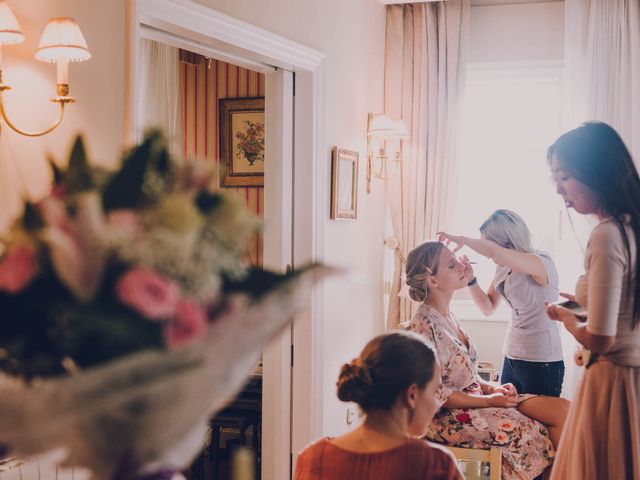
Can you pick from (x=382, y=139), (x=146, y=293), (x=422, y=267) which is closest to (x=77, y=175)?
(x=146, y=293)

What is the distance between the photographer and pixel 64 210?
0.90 meters

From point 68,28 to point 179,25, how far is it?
897 mm

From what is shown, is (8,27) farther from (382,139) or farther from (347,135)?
(382,139)

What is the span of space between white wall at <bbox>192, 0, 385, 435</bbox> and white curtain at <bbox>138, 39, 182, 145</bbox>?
1.14m

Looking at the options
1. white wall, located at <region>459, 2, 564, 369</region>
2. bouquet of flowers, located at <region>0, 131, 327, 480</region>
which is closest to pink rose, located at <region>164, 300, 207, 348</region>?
bouquet of flowers, located at <region>0, 131, 327, 480</region>

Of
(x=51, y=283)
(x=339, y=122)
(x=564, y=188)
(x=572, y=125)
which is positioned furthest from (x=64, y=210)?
(x=572, y=125)

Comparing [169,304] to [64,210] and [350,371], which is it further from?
[350,371]

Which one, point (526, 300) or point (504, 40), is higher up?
point (504, 40)

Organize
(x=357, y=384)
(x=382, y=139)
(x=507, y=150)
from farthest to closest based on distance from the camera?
(x=507, y=150) < (x=382, y=139) < (x=357, y=384)

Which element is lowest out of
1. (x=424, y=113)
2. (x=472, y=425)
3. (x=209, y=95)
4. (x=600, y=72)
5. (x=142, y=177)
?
(x=472, y=425)

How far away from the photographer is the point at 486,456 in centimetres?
358

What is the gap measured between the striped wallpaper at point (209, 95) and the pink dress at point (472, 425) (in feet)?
7.97

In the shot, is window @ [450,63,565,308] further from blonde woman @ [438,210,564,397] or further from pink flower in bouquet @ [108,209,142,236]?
pink flower in bouquet @ [108,209,142,236]

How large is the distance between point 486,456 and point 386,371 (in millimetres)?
→ 1869
